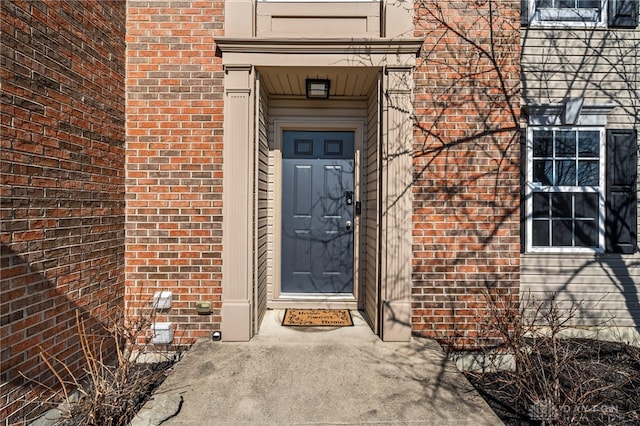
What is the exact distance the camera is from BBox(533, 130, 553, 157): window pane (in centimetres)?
435

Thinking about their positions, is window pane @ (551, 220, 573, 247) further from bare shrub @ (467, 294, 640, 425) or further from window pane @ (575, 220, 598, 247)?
bare shrub @ (467, 294, 640, 425)

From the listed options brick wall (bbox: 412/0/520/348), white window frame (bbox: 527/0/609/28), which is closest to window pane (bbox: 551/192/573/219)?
brick wall (bbox: 412/0/520/348)

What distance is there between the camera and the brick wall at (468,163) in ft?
11.9

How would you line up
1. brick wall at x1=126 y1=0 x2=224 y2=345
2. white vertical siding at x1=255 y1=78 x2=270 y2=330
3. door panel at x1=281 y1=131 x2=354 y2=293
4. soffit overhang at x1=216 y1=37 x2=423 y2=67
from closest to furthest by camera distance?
soffit overhang at x1=216 y1=37 x2=423 y2=67
brick wall at x1=126 y1=0 x2=224 y2=345
white vertical siding at x1=255 y1=78 x2=270 y2=330
door panel at x1=281 y1=131 x2=354 y2=293

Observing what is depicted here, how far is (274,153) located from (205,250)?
152cm

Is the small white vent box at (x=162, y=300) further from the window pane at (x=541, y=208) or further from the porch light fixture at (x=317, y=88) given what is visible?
the window pane at (x=541, y=208)

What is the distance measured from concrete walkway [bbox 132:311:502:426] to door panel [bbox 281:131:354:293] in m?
1.03

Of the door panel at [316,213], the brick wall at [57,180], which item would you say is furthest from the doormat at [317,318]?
the brick wall at [57,180]

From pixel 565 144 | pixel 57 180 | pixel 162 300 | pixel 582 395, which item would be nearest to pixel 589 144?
pixel 565 144

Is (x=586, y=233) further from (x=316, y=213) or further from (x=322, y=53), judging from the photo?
(x=322, y=53)

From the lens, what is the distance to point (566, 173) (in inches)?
171

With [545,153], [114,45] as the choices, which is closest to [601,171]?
[545,153]

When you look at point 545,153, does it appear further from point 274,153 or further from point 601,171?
point 274,153

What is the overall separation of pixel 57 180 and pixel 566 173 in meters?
5.53
